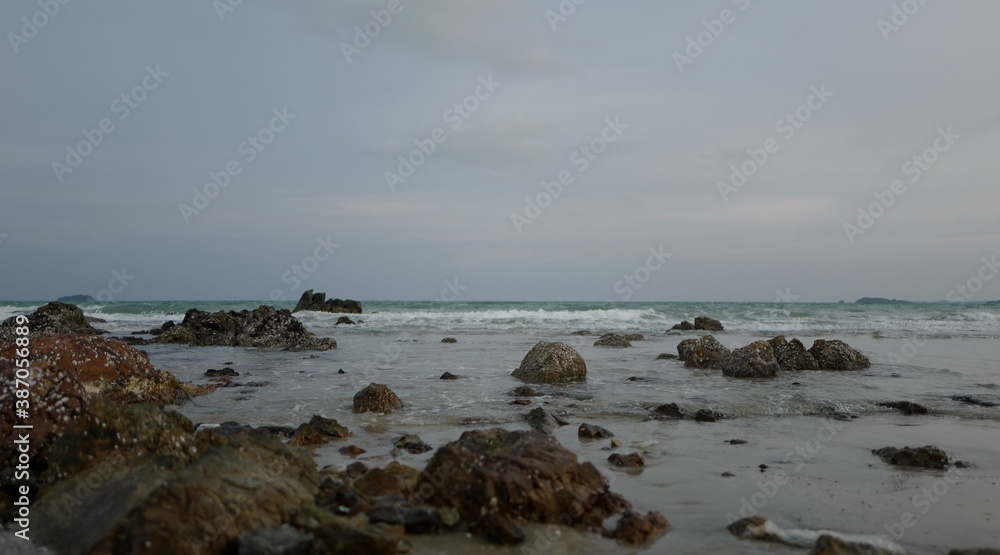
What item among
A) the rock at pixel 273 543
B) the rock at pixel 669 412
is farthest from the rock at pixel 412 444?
the rock at pixel 669 412

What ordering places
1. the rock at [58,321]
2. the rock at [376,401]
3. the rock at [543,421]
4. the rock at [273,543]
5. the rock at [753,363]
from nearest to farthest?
the rock at [273,543] → the rock at [543,421] → the rock at [376,401] → the rock at [753,363] → the rock at [58,321]

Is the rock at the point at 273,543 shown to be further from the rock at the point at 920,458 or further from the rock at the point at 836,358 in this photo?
the rock at the point at 836,358

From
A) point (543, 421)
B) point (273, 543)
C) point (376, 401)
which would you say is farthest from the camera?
point (376, 401)

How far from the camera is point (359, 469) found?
17.5ft

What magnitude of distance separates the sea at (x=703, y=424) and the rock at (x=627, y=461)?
0.10 metres

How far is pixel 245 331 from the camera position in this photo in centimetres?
2052

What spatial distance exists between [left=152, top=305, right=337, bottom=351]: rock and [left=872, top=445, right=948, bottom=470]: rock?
15.6 m

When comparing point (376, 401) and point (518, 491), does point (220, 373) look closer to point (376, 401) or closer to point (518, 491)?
point (376, 401)

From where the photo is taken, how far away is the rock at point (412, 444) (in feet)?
20.6

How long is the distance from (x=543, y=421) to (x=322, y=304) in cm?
3552

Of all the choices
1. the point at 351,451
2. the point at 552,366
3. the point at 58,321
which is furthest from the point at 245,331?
the point at 351,451

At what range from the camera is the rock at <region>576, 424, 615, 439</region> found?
7.01m

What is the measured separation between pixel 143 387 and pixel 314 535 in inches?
259

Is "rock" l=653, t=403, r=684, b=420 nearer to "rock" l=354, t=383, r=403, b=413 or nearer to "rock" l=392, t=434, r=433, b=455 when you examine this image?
"rock" l=392, t=434, r=433, b=455
